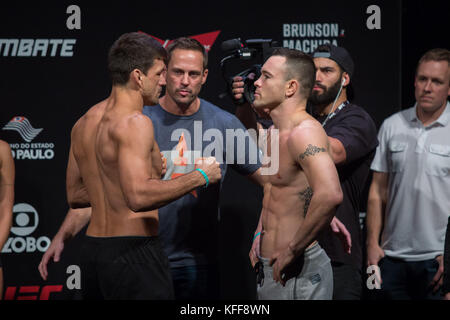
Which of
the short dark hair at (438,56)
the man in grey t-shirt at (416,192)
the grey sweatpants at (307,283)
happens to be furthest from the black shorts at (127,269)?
the short dark hair at (438,56)

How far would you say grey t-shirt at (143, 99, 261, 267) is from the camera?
120 inches

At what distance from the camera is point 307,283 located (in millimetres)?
2375

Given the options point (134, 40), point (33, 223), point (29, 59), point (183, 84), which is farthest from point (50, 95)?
point (134, 40)

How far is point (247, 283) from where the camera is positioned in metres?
3.92

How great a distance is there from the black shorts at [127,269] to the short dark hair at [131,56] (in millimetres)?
725

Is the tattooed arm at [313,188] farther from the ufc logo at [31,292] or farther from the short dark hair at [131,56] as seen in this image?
the ufc logo at [31,292]

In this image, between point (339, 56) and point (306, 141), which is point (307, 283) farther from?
point (339, 56)

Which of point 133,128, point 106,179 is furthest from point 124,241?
point 133,128

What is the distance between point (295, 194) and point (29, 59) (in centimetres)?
226

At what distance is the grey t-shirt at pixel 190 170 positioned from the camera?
306 cm

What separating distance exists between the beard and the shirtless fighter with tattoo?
0.68 m

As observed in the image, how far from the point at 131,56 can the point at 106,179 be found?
572 mm
